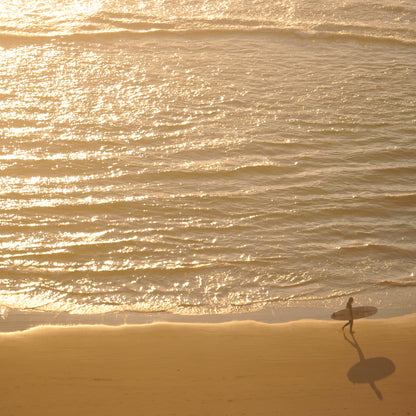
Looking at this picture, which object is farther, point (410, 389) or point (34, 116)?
point (34, 116)

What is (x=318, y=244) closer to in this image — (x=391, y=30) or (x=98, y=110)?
(x=98, y=110)

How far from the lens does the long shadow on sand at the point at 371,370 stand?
5988mm

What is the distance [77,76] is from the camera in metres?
12.3

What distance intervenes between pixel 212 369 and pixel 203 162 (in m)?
A: 4.26

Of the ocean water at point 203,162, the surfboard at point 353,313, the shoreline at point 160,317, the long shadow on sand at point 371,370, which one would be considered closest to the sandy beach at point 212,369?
the long shadow on sand at point 371,370

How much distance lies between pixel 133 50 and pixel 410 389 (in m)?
9.63

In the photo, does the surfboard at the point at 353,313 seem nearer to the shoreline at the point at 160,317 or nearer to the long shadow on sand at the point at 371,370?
the long shadow on sand at the point at 371,370

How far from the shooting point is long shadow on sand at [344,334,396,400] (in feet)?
19.6

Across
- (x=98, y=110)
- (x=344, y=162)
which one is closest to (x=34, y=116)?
(x=98, y=110)

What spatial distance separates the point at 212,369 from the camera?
6.13 metres

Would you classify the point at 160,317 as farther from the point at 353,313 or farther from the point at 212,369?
the point at 353,313

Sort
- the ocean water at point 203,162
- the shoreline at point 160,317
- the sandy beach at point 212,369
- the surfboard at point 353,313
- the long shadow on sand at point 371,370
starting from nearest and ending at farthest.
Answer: the sandy beach at point 212,369 → the long shadow on sand at point 371,370 → the surfboard at point 353,313 → the shoreline at point 160,317 → the ocean water at point 203,162

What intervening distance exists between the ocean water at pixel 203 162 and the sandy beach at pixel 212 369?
53 cm

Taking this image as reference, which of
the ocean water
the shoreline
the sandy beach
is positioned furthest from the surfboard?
the ocean water
